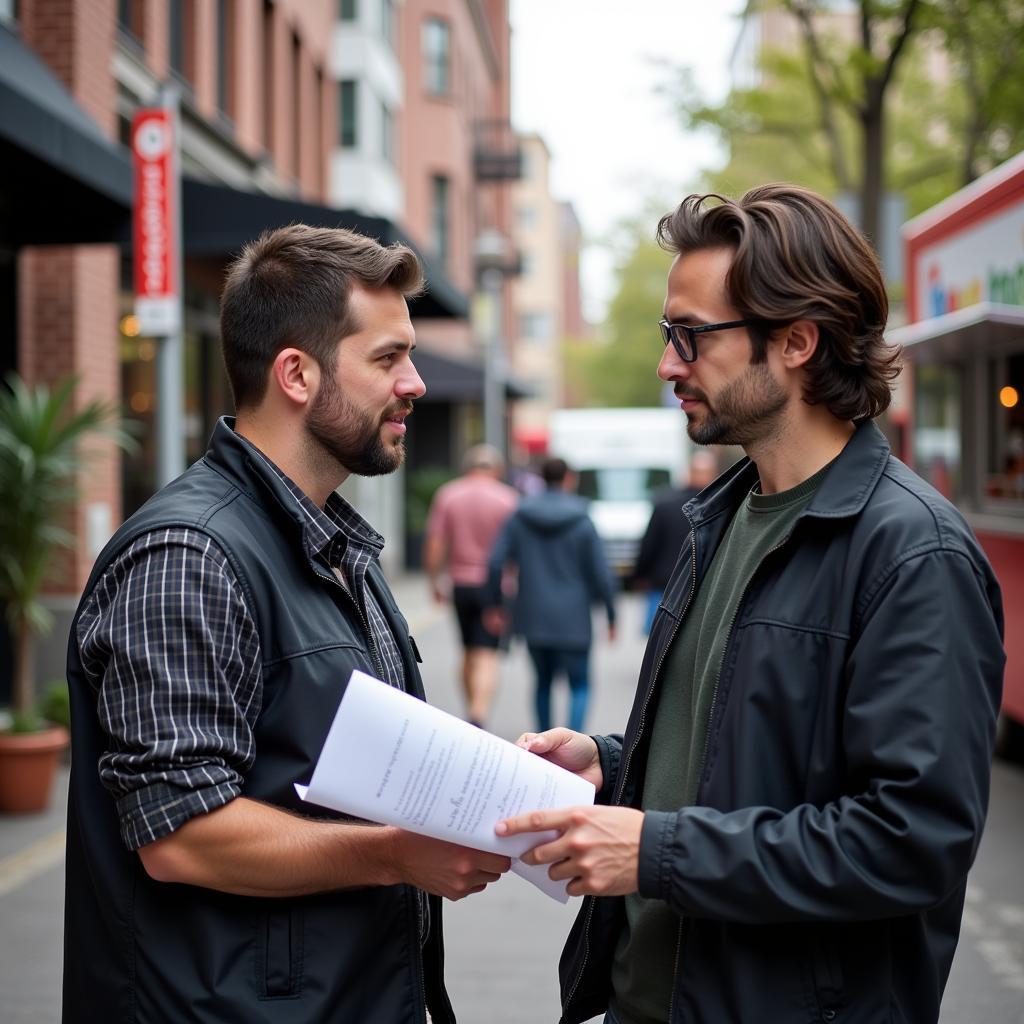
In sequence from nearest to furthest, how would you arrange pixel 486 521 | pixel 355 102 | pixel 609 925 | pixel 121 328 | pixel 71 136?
pixel 609 925
pixel 71 136
pixel 486 521
pixel 121 328
pixel 355 102

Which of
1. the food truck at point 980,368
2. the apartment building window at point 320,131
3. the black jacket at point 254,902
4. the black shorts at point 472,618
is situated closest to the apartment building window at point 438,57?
the apartment building window at point 320,131

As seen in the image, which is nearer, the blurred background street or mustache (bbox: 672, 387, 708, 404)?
mustache (bbox: 672, 387, 708, 404)

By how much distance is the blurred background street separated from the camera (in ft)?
16.6

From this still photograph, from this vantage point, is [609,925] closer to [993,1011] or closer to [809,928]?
[809,928]

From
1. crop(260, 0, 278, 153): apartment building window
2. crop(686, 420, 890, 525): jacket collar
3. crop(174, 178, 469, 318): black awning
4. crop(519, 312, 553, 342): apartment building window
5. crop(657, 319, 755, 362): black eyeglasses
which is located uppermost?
crop(519, 312, 553, 342): apartment building window

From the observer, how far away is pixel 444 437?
2939 cm

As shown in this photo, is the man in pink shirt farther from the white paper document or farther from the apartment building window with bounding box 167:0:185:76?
the white paper document

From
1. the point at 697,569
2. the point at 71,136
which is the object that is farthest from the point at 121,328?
the point at 697,569

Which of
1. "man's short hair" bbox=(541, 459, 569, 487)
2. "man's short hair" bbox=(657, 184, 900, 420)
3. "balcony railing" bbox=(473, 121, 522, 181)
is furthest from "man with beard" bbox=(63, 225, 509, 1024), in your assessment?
"balcony railing" bbox=(473, 121, 522, 181)

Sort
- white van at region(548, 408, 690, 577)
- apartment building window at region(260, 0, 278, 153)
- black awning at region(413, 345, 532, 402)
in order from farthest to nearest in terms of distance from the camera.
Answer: black awning at region(413, 345, 532, 402), white van at region(548, 408, 690, 577), apartment building window at region(260, 0, 278, 153)

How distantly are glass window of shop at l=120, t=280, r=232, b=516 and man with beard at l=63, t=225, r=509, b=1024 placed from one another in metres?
7.51

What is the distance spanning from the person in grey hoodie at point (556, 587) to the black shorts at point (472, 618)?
0.69 m

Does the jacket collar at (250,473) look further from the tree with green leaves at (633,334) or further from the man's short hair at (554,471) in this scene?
the tree with green leaves at (633,334)

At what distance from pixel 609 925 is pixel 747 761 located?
1.91ft
